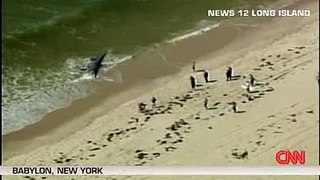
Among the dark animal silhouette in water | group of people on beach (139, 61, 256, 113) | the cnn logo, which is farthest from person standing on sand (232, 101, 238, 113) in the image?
the dark animal silhouette in water

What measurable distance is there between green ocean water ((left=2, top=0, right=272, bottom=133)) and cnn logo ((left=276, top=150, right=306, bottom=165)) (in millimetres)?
500

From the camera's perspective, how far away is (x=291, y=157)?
2.90m

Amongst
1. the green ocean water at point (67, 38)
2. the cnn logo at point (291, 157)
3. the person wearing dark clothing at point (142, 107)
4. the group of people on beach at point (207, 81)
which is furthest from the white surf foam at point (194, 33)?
the cnn logo at point (291, 157)

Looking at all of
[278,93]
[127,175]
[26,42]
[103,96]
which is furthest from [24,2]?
[278,93]

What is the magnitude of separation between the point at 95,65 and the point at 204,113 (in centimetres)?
42

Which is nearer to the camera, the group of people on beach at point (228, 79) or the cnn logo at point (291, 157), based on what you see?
the cnn logo at point (291, 157)

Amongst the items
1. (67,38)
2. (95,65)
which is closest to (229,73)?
(95,65)

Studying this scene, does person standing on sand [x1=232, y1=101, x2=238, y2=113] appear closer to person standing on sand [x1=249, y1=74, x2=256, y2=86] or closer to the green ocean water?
→ person standing on sand [x1=249, y1=74, x2=256, y2=86]

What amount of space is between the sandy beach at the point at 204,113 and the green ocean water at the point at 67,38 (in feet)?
0.21

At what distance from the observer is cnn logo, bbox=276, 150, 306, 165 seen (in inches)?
114

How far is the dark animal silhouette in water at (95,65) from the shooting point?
306 centimetres

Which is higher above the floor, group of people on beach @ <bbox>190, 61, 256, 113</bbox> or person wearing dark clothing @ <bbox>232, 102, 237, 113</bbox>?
group of people on beach @ <bbox>190, 61, 256, 113</bbox>

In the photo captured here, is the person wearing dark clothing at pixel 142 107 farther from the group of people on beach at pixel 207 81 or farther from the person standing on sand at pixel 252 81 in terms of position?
the person standing on sand at pixel 252 81

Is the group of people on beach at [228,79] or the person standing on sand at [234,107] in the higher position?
the group of people on beach at [228,79]
